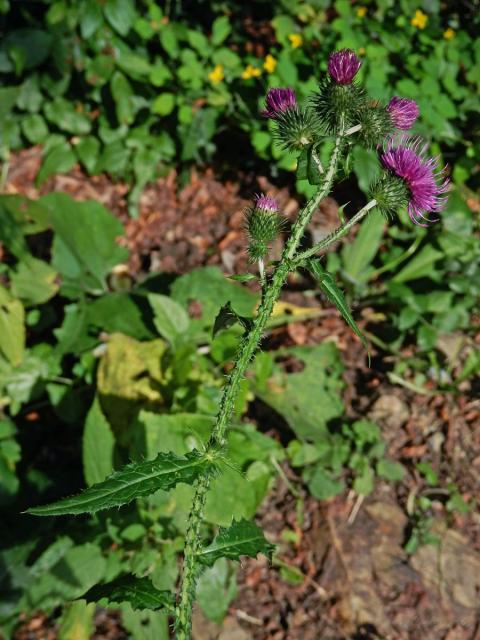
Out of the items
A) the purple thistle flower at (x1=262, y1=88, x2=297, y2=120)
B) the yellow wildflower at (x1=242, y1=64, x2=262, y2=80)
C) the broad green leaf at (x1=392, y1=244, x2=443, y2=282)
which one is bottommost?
the broad green leaf at (x1=392, y1=244, x2=443, y2=282)

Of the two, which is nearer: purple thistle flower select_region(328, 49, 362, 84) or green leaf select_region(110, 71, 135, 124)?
purple thistle flower select_region(328, 49, 362, 84)

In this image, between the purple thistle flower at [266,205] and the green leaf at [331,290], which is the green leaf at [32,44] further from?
the green leaf at [331,290]

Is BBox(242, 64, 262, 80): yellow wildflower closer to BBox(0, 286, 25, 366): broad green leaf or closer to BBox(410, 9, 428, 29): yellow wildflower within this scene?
BBox(410, 9, 428, 29): yellow wildflower

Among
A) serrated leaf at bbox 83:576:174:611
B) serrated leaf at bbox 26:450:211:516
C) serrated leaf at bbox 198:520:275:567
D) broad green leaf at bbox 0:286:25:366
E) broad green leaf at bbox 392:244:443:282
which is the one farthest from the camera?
broad green leaf at bbox 392:244:443:282

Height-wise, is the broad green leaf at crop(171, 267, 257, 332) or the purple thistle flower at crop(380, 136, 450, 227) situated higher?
the purple thistle flower at crop(380, 136, 450, 227)

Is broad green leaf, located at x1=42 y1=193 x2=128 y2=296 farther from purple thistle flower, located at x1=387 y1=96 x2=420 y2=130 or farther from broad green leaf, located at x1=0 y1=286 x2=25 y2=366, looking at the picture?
purple thistle flower, located at x1=387 y1=96 x2=420 y2=130

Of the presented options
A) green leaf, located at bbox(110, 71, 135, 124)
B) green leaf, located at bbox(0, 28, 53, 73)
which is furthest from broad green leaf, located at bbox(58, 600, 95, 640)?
green leaf, located at bbox(0, 28, 53, 73)

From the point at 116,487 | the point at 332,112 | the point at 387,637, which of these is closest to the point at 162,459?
the point at 116,487

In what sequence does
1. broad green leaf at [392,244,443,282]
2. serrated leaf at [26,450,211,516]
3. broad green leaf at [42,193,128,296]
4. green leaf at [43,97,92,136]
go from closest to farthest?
1. serrated leaf at [26,450,211,516]
2. broad green leaf at [42,193,128,296]
3. broad green leaf at [392,244,443,282]
4. green leaf at [43,97,92,136]
